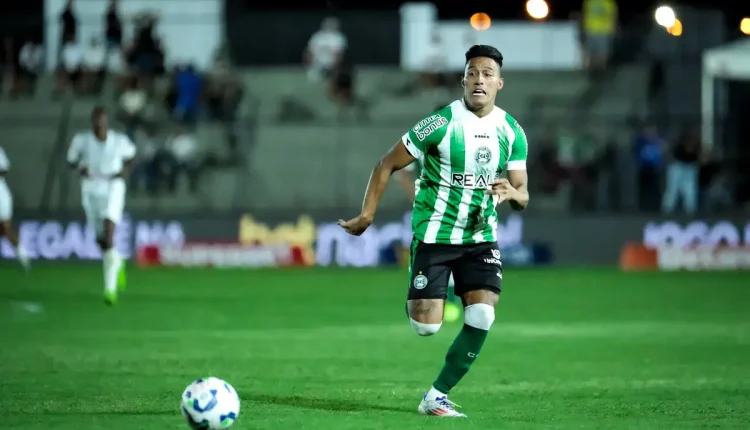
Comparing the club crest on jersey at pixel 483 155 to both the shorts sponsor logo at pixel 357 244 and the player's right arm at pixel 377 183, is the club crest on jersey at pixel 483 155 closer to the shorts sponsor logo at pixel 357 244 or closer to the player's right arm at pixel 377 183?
the player's right arm at pixel 377 183

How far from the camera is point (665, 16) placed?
29469 millimetres

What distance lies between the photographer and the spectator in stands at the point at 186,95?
29.2 metres

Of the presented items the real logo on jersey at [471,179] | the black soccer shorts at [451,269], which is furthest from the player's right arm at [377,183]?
the black soccer shorts at [451,269]

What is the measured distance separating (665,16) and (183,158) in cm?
1100

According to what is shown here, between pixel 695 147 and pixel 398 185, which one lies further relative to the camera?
pixel 398 185

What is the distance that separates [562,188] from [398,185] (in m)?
3.61

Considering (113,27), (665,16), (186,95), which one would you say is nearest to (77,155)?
(186,95)

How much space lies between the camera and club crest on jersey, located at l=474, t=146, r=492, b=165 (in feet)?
28.2

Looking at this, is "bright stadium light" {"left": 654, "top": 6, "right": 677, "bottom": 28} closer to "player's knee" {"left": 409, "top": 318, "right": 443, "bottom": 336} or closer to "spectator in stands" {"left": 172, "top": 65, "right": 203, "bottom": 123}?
"spectator in stands" {"left": 172, "top": 65, "right": 203, "bottom": 123}

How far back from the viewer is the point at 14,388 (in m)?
9.59

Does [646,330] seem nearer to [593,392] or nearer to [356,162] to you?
[593,392]

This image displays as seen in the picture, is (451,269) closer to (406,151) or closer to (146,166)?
(406,151)

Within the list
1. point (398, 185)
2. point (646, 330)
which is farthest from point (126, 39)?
point (646, 330)

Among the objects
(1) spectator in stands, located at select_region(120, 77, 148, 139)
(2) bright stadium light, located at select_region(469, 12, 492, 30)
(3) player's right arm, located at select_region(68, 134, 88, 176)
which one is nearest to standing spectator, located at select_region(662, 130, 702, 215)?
(2) bright stadium light, located at select_region(469, 12, 492, 30)
